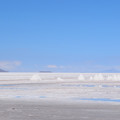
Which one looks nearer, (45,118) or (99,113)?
(45,118)

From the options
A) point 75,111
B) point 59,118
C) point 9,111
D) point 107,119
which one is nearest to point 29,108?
point 9,111

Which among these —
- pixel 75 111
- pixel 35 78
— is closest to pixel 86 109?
pixel 75 111

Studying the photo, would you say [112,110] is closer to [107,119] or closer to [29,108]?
[107,119]

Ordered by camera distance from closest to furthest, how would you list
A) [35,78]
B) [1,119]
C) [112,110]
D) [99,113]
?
[1,119] < [99,113] < [112,110] < [35,78]

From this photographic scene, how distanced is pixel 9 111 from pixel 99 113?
168 inches

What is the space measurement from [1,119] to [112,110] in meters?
5.72

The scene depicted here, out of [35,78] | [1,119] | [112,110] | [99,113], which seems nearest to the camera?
[1,119]

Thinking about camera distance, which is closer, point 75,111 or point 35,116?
point 35,116

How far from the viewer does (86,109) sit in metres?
16.3

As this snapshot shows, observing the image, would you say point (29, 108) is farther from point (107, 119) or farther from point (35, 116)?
point (107, 119)

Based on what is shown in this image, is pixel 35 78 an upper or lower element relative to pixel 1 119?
upper

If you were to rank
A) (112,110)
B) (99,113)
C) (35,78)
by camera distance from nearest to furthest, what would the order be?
1. (99,113)
2. (112,110)
3. (35,78)

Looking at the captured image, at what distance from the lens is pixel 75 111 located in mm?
15516

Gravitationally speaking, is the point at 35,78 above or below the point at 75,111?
above
